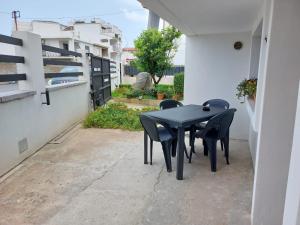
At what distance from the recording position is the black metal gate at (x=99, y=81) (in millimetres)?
6520

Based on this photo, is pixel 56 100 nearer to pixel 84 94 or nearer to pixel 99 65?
→ pixel 84 94

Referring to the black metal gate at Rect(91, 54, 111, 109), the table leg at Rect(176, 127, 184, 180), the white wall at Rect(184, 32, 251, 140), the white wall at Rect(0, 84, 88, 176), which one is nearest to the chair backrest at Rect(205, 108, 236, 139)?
the table leg at Rect(176, 127, 184, 180)

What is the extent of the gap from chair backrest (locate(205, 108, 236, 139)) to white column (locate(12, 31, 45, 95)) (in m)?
2.85

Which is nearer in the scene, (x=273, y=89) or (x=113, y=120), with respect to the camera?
(x=273, y=89)

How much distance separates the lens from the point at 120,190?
104 inches

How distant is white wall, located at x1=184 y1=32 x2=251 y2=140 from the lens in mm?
4391

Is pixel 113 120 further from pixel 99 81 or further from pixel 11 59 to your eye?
pixel 11 59

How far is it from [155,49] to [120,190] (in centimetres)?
767

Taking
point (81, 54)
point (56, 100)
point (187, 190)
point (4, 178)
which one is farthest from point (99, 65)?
point (187, 190)

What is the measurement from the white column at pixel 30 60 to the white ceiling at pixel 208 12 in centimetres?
219

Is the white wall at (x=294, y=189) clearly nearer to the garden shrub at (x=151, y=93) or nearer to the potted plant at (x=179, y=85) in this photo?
the potted plant at (x=179, y=85)

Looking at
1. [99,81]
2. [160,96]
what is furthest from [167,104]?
[160,96]

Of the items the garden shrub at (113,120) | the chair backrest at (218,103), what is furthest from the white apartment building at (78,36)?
the chair backrest at (218,103)

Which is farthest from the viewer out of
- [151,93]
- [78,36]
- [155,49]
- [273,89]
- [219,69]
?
[78,36]
